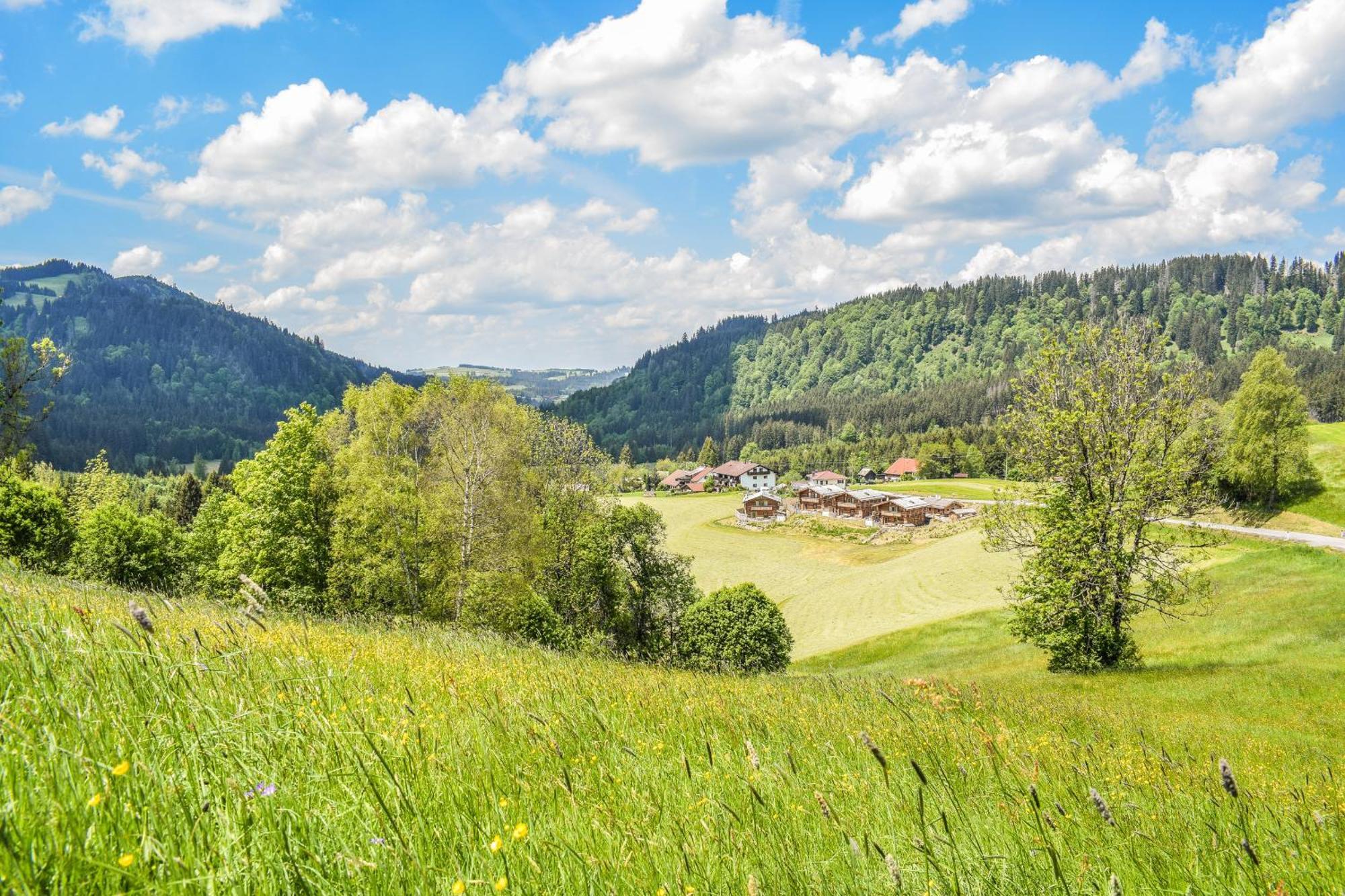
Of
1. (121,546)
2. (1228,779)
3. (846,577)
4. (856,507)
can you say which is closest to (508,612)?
(1228,779)

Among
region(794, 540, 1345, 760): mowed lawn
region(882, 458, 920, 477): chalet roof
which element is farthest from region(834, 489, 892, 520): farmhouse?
region(794, 540, 1345, 760): mowed lawn

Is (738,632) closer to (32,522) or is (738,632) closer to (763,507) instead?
(32,522)

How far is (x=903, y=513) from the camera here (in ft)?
399

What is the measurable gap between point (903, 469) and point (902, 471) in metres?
0.92

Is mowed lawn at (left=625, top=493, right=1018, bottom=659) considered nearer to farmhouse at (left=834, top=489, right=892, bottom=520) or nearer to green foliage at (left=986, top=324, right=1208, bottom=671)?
green foliage at (left=986, top=324, right=1208, bottom=671)

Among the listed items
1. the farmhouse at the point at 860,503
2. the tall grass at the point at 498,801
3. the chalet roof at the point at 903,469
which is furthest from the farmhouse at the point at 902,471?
the tall grass at the point at 498,801

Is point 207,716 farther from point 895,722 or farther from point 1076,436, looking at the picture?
point 1076,436

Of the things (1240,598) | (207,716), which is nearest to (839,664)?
(1240,598)

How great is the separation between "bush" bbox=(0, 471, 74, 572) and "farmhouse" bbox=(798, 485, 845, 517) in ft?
385

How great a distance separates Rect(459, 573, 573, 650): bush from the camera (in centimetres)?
2862

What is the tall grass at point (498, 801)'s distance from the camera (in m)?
2.02

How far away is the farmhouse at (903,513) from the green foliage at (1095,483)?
323ft

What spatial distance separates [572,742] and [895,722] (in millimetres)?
4540

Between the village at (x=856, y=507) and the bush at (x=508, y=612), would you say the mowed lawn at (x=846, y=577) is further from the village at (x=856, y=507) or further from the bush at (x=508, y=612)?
the bush at (x=508, y=612)
